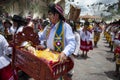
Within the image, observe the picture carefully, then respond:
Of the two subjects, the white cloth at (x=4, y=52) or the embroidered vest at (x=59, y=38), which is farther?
the white cloth at (x=4, y=52)

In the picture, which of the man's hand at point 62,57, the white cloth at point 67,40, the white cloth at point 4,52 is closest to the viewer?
the man's hand at point 62,57

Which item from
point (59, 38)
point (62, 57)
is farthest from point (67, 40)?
point (62, 57)

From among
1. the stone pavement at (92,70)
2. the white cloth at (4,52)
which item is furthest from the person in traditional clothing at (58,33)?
the stone pavement at (92,70)

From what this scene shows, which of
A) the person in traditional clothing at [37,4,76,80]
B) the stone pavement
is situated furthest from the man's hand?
the stone pavement

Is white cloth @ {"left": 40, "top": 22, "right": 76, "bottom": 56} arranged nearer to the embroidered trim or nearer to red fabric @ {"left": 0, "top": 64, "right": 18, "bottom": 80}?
the embroidered trim

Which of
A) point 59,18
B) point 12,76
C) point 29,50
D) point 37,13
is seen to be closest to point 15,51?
point 29,50

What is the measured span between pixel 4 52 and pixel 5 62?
175 millimetres

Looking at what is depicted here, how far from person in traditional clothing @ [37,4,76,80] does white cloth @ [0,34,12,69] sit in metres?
0.68

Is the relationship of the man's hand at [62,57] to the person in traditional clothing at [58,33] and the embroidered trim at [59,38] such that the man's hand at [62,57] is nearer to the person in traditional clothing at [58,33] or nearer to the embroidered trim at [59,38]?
the person in traditional clothing at [58,33]

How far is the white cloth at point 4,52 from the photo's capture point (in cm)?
414

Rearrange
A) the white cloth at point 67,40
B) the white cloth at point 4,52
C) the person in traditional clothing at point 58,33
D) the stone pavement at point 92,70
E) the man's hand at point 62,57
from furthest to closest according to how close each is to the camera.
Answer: the stone pavement at point 92,70 < the white cloth at point 4,52 < the person in traditional clothing at point 58,33 < the white cloth at point 67,40 < the man's hand at point 62,57

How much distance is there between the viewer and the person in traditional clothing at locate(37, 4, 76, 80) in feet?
12.6

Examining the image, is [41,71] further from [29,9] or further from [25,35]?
[29,9]

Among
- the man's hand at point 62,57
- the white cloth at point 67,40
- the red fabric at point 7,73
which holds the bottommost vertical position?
the red fabric at point 7,73
